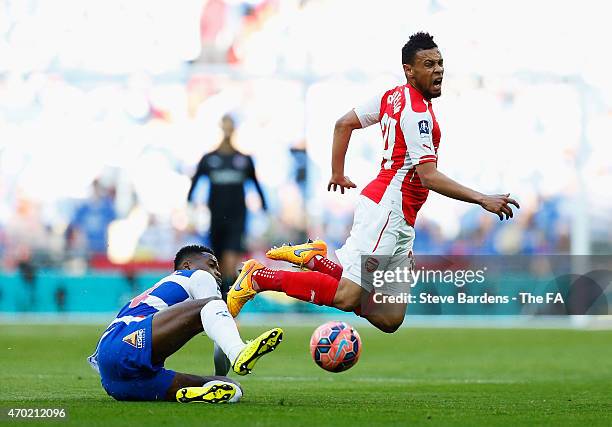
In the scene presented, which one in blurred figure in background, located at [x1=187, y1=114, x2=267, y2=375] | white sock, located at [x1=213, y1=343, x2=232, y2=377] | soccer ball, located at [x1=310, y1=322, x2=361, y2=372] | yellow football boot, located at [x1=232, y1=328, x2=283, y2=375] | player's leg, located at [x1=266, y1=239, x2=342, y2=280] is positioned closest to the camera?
yellow football boot, located at [x1=232, y1=328, x2=283, y2=375]

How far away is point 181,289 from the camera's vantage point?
7.82 metres

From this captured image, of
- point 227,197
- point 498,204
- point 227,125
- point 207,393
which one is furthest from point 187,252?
point 227,197

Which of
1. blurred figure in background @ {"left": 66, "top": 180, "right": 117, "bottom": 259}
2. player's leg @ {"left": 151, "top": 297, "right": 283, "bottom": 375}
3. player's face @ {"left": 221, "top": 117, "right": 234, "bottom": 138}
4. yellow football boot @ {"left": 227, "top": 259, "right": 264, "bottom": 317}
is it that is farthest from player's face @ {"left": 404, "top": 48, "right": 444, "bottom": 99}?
blurred figure in background @ {"left": 66, "top": 180, "right": 117, "bottom": 259}

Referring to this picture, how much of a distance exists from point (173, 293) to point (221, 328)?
67cm

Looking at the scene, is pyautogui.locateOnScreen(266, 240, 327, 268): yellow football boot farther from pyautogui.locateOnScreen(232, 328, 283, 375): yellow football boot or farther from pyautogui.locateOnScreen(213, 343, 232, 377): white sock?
pyautogui.locateOnScreen(232, 328, 283, 375): yellow football boot

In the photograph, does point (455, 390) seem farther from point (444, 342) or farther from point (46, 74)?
point (46, 74)

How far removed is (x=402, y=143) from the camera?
8.80 m

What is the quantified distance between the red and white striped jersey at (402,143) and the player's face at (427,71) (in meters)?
0.06

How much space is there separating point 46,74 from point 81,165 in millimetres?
1608

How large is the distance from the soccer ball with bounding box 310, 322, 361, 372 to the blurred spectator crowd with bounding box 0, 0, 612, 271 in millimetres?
11657

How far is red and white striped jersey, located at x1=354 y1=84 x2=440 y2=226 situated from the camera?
8539 millimetres

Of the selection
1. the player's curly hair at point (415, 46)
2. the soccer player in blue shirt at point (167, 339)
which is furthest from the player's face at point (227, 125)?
the soccer player in blue shirt at point (167, 339)

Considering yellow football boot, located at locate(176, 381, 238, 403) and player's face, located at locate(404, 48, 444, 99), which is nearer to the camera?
yellow football boot, located at locate(176, 381, 238, 403)

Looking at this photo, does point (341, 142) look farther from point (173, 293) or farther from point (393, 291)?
point (173, 293)
